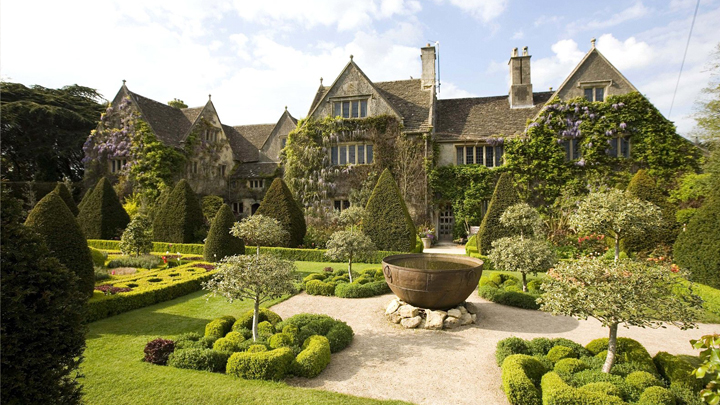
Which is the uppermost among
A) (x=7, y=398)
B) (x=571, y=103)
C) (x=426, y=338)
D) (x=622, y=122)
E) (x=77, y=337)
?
(x=571, y=103)

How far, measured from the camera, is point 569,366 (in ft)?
18.6

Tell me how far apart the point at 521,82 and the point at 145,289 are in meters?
25.5

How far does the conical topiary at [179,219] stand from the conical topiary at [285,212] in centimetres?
378

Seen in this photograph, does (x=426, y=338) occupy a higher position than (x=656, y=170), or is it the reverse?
(x=656, y=170)

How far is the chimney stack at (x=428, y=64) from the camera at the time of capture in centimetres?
2628

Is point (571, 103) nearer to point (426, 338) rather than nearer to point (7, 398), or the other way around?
point (426, 338)

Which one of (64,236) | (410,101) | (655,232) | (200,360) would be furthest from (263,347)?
(410,101)

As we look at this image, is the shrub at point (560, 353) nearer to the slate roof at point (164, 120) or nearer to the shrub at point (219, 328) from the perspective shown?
the shrub at point (219, 328)

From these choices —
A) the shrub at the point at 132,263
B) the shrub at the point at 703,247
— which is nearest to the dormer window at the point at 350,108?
the shrub at the point at 132,263

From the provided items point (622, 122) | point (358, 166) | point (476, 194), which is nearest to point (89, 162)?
point (358, 166)

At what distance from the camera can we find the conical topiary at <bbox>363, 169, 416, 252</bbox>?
17.3 m

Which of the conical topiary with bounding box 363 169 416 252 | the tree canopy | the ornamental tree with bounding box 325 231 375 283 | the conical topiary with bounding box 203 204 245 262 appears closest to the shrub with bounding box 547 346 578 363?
the ornamental tree with bounding box 325 231 375 283

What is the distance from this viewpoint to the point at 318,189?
25.4 meters

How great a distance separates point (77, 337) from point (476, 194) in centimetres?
2228
